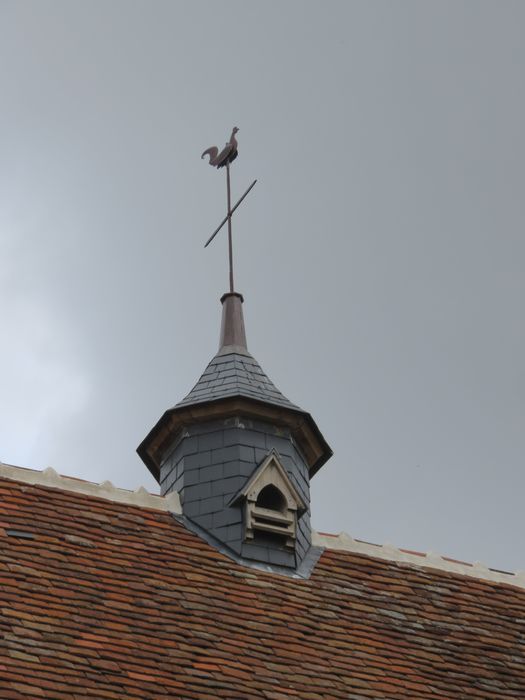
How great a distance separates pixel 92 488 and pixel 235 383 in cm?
239

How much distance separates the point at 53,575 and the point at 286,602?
2484 millimetres

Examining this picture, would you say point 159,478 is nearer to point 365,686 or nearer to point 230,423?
point 230,423

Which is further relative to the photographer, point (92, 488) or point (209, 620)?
point (92, 488)

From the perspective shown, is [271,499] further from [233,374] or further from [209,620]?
[209,620]

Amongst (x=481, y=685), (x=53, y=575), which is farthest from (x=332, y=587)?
(x=53, y=575)

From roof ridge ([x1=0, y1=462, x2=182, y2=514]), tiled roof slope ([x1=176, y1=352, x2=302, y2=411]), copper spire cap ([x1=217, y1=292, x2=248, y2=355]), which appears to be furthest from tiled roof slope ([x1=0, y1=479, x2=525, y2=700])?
copper spire cap ([x1=217, y1=292, x2=248, y2=355])

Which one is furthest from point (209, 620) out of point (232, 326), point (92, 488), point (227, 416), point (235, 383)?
point (232, 326)

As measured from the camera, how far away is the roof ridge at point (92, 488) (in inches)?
688

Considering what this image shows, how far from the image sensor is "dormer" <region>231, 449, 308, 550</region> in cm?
1792

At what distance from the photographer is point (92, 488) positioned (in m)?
17.7

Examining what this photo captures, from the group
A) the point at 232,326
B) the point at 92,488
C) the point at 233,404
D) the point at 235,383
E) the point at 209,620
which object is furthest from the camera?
the point at 232,326

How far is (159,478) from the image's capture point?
19594 mm

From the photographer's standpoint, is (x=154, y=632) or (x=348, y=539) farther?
(x=348, y=539)

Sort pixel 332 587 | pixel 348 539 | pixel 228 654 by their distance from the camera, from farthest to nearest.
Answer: pixel 348 539 < pixel 332 587 < pixel 228 654
